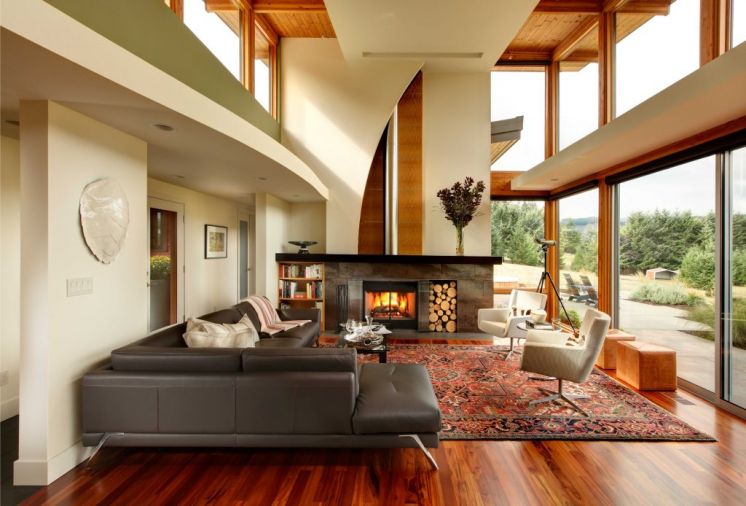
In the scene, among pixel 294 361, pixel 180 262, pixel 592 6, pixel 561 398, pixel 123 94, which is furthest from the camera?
pixel 180 262

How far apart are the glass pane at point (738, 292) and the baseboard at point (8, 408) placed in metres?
5.90

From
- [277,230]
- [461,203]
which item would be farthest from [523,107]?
[277,230]

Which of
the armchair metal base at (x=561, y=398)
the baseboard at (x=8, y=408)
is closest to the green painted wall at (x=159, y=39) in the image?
the baseboard at (x=8, y=408)

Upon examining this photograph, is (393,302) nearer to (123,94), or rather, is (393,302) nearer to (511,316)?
(511,316)

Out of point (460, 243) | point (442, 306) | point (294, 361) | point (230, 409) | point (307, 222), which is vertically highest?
point (307, 222)

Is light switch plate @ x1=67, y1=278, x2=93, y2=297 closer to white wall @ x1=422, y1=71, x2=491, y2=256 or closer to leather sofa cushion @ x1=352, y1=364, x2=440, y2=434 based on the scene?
leather sofa cushion @ x1=352, y1=364, x2=440, y2=434

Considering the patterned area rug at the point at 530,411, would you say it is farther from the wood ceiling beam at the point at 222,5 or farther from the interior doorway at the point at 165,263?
the wood ceiling beam at the point at 222,5

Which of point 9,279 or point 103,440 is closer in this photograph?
point 103,440

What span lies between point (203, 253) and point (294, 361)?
424 cm

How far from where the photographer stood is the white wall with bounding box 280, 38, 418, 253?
559cm

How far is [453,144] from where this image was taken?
5945 millimetres

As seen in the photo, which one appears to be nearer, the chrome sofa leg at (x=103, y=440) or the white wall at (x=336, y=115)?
the chrome sofa leg at (x=103, y=440)

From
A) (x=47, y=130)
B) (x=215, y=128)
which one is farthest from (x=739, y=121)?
(x=47, y=130)

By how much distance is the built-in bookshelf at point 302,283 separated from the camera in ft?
19.2
